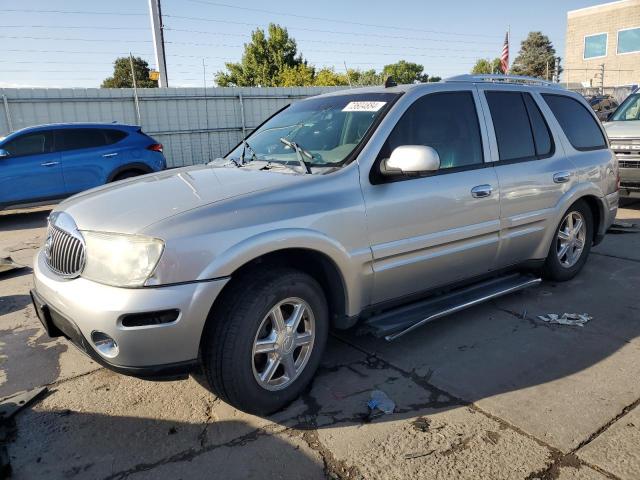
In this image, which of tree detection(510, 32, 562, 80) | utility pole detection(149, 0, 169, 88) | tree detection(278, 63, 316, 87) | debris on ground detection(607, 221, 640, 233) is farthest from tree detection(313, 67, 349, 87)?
tree detection(510, 32, 562, 80)

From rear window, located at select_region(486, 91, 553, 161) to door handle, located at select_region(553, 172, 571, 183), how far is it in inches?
8.2

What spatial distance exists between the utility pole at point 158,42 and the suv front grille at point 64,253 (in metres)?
17.0

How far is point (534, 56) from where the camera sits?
79500 mm

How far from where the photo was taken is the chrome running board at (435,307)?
3291mm

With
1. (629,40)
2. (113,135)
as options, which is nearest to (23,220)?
(113,135)

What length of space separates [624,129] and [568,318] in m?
5.85

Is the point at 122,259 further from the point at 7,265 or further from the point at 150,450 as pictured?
the point at 7,265

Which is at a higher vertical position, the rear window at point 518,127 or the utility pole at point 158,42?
the utility pole at point 158,42

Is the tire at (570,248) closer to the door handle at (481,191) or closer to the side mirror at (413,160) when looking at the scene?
the door handle at (481,191)

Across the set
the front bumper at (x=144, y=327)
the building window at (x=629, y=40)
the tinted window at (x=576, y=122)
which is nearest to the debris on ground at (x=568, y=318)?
the tinted window at (x=576, y=122)

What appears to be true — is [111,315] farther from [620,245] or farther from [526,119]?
A: [620,245]

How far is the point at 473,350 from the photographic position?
3.61m

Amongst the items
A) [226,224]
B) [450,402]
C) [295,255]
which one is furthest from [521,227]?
[226,224]

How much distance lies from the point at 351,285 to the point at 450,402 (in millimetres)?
881
